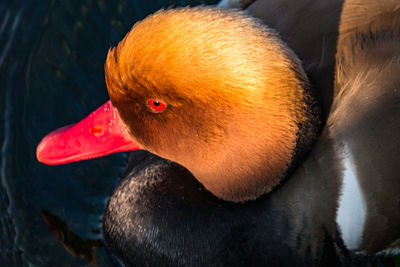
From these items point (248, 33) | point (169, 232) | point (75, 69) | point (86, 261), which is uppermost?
point (248, 33)

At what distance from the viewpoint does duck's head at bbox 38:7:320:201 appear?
206 cm

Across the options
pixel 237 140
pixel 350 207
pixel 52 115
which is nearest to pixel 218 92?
pixel 237 140

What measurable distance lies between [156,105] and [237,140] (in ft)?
1.06

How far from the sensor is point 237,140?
2.24m

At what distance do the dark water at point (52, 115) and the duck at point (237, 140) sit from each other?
1.09ft

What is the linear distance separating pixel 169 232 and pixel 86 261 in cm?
63

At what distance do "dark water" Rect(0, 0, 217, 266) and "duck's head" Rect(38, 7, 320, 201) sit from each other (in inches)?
38.8

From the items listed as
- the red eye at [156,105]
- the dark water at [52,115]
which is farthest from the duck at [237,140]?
the dark water at [52,115]

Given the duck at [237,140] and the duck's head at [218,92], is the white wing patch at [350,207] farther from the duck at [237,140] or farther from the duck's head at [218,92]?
the duck's head at [218,92]

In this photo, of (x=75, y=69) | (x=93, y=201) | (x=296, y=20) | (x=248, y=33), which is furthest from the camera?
(x=75, y=69)

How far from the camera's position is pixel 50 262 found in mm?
3057

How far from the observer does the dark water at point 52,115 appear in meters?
3.12

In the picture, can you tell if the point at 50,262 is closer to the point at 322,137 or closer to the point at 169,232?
the point at 169,232

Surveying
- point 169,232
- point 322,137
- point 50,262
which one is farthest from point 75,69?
point 322,137
